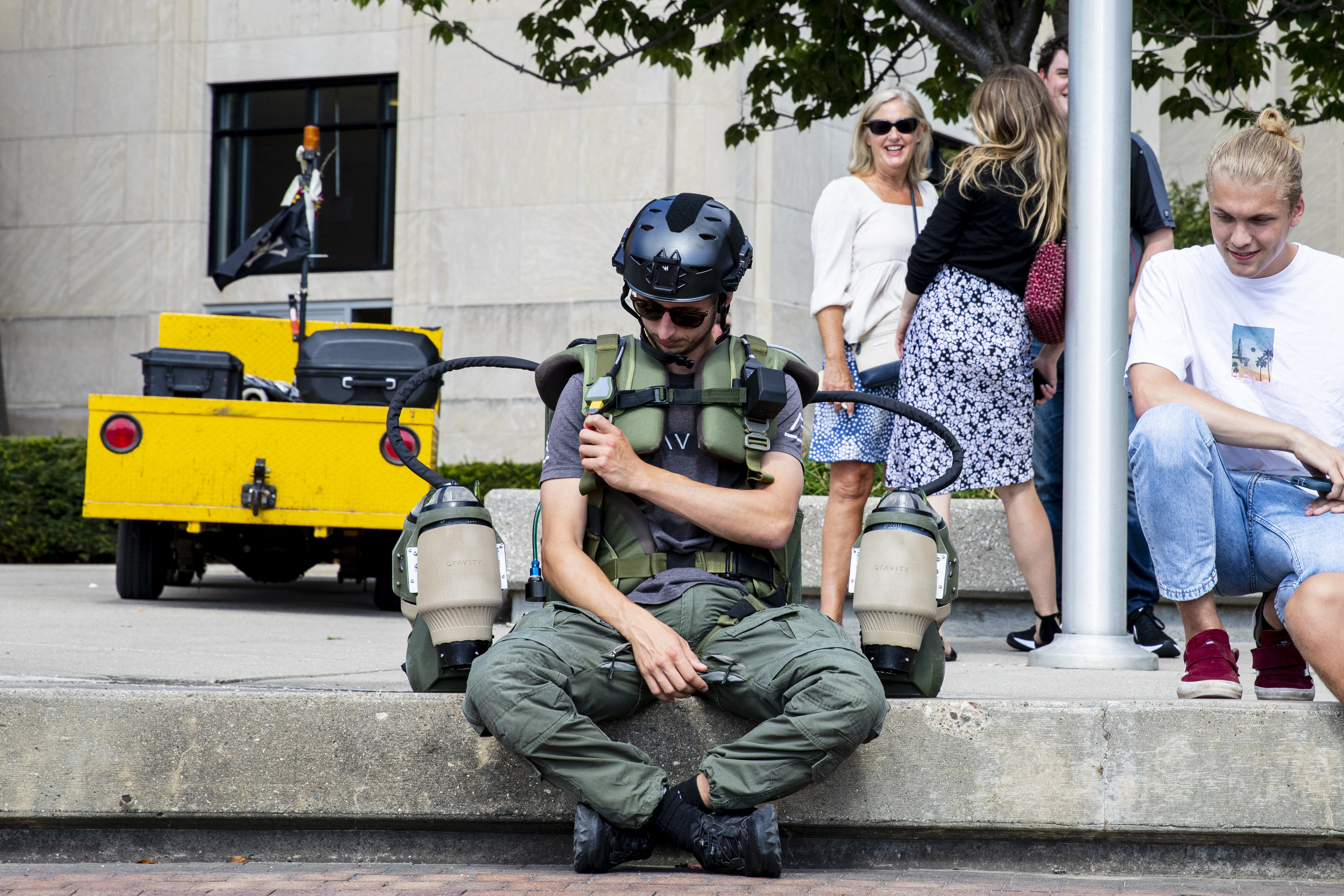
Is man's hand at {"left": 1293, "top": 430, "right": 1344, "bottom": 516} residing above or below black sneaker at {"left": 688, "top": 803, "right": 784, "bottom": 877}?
above

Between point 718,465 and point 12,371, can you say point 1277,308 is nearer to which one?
point 718,465

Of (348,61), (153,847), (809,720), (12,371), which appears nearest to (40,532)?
(12,371)

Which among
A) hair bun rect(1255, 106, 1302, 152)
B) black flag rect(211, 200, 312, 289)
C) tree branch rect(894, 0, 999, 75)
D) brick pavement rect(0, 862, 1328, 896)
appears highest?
tree branch rect(894, 0, 999, 75)

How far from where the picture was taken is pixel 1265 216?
11.4ft

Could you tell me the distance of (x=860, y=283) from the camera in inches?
214

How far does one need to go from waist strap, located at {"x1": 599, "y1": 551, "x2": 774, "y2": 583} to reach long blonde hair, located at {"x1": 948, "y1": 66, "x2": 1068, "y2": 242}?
85.2 inches

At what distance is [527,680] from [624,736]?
0.34 meters

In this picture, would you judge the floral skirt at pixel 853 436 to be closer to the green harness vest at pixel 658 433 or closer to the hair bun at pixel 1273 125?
the green harness vest at pixel 658 433

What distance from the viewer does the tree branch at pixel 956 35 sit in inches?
283

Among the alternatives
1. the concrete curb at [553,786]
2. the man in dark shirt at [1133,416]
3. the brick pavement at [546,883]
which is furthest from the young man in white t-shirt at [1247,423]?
the man in dark shirt at [1133,416]

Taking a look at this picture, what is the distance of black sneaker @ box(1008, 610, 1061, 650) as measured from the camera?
5289 mm

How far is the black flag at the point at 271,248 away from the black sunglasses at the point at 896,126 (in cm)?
593

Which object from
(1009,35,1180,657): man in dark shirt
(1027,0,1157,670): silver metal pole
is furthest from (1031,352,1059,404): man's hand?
(1027,0,1157,670): silver metal pole

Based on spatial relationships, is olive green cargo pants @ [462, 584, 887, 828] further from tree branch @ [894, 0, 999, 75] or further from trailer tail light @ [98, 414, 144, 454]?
trailer tail light @ [98, 414, 144, 454]
